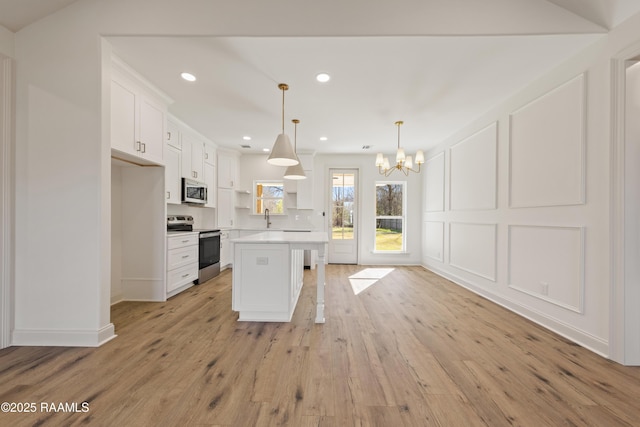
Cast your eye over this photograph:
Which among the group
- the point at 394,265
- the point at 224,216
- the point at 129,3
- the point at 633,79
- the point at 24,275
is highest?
the point at 129,3

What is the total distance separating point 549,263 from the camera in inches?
106

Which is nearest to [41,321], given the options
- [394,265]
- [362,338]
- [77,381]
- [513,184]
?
[77,381]

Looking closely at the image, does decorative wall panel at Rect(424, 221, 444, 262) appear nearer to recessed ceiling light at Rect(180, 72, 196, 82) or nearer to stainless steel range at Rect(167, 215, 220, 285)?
stainless steel range at Rect(167, 215, 220, 285)

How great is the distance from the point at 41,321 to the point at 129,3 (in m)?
2.70

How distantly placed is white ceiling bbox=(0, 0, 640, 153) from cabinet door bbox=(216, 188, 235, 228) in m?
1.99

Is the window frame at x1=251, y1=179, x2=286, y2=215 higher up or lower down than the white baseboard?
higher up

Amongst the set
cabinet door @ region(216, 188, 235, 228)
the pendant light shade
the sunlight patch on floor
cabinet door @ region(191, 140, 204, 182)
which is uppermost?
cabinet door @ region(191, 140, 204, 182)

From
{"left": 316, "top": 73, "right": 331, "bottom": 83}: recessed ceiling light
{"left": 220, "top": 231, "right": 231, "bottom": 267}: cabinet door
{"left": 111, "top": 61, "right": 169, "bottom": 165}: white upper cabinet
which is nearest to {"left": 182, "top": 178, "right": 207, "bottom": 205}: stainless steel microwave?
{"left": 220, "top": 231, "right": 231, "bottom": 267}: cabinet door

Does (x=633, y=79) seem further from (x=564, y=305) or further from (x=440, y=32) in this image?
(x=564, y=305)

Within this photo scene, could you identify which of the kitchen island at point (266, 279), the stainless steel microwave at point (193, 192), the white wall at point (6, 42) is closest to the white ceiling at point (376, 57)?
the white wall at point (6, 42)

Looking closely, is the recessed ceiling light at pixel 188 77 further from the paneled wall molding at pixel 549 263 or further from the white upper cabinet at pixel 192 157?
the paneled wall molding at pixel 549 263

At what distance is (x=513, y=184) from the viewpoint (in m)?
3.22

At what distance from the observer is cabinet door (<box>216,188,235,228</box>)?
5.65 meters

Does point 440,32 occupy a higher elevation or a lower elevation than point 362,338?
higher
